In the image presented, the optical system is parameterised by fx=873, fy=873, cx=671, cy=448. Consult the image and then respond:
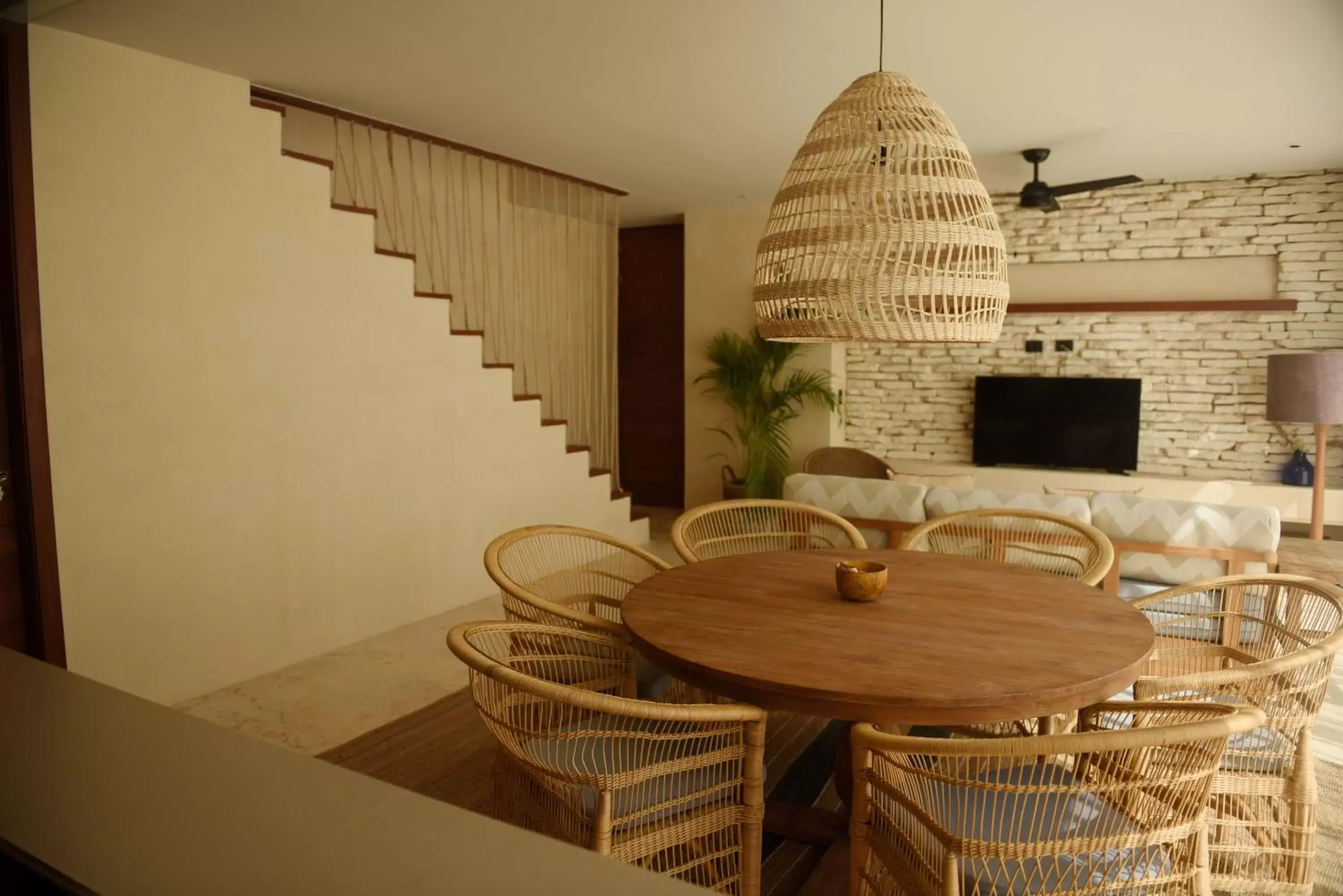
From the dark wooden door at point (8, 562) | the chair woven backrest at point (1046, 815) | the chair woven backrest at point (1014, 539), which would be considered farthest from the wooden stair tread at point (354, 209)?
A: the chair woven backrest at point (1046, 815)

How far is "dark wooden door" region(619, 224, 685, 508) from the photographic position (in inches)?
→ 294

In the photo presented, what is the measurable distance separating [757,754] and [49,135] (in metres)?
3.13

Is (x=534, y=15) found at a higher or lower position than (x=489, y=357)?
higher

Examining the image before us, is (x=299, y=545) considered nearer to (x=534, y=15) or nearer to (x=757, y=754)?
(x=534, y=15)

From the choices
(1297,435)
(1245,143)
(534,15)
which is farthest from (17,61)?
(1297,435)

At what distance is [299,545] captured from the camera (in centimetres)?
392

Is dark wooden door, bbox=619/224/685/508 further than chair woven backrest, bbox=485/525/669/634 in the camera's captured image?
Yes

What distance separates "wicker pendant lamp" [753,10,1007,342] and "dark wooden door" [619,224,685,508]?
17.3 ft

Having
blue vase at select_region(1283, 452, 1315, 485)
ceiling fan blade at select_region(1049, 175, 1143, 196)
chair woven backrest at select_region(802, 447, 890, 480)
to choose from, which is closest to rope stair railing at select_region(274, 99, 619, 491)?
chair woven backrest at select_region(802, 447, 890, 480)

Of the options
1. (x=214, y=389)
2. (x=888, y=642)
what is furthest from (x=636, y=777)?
(x=214, y=389)

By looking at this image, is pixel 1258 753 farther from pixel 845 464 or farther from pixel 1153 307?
pixel 1153 307

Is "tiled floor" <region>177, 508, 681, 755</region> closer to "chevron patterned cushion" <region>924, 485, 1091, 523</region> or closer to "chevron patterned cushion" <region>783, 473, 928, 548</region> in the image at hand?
"chevron patterned cushion" <region>783, 473, 928, 548</region>

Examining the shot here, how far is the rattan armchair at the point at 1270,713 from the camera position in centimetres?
187

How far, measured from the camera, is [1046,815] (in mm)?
1676
